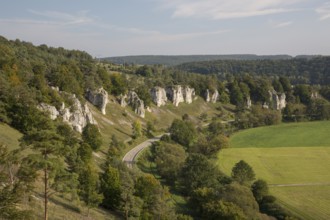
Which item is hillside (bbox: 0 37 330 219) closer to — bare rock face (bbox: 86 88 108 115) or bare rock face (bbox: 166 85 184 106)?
bare rock face (bbox: 86 88 108 115)

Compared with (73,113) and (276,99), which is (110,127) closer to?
(73,113)

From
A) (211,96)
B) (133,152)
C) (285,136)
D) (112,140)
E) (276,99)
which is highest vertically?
(211,96)

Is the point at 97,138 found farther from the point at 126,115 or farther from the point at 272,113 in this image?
the point at 272,113

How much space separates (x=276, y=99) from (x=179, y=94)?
5747 centimetres

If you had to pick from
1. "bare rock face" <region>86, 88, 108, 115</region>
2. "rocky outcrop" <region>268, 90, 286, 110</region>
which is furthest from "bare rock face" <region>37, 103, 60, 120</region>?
"rocky outcrop" <region>268, 90, 286, 110</region>

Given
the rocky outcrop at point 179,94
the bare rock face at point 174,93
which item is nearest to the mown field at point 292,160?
the bare rock face at point 174,93

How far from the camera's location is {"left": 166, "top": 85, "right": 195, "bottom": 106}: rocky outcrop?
6117 inches

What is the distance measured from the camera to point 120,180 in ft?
168

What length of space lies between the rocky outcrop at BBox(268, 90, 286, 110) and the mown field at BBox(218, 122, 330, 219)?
32.5 m

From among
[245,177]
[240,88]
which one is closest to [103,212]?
[245,177]

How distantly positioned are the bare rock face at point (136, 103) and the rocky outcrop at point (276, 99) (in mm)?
84796

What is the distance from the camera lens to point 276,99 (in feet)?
612

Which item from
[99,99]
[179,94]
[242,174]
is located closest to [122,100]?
[99,99]

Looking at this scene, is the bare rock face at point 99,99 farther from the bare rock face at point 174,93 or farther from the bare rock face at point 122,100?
the bare rock face at point 174,93
